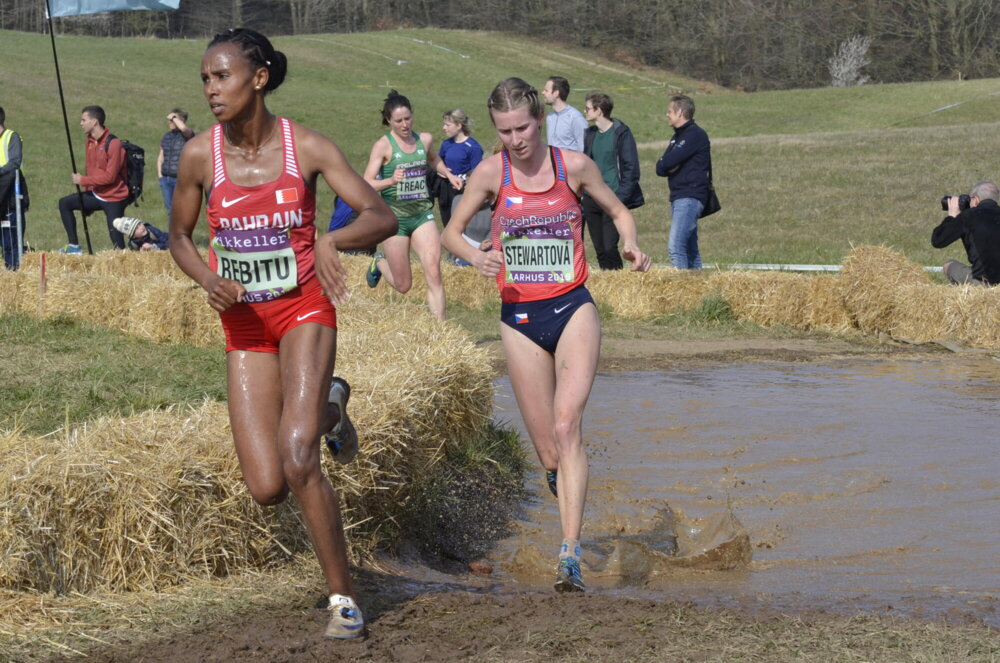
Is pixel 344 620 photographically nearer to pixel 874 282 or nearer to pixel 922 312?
pixel 922 312

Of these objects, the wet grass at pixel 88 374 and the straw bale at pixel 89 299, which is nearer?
the wet grass at pixel 88 374

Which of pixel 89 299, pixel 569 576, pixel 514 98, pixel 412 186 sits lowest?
pixel 569 576

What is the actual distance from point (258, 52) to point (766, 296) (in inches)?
405

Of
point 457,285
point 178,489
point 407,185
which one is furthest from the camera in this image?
point 457,285

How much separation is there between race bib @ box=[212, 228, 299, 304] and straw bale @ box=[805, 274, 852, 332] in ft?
33.4

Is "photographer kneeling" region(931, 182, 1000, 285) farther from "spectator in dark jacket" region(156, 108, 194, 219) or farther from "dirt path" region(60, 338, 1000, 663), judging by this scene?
"spectator in dark jacket" region(156, 108, 194, 219)

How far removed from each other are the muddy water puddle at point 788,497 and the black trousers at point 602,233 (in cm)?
428

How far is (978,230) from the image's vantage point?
43.7ft

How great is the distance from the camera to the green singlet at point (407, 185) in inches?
444

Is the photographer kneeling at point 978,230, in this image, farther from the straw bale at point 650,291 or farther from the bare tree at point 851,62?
the bare tree at point 851,62

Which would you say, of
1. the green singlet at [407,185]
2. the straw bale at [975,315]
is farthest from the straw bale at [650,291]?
the green singlet at [407,185]

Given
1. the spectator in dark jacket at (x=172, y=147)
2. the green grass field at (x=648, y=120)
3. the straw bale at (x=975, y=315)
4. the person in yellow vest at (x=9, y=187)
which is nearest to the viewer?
the straw bale at (x=975, y=315)

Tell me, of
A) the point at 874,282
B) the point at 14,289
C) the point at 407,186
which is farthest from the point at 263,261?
the point at 874,282

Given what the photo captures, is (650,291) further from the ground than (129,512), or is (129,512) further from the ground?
(129,512)
